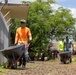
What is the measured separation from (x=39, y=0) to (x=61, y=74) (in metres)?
33.8

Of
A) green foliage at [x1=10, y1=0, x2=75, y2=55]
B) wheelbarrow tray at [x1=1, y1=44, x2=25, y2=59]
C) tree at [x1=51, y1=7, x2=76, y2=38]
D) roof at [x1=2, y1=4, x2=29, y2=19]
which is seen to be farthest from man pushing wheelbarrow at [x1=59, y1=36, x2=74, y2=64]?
tree at [x1=51, y1=7, x2=76, y2=38]

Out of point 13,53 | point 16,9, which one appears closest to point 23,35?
point 13,53

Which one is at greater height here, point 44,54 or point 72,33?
point 72,33

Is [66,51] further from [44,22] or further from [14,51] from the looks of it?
[44,22]

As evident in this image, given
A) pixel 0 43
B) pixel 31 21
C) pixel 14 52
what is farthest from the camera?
pixel 31 21

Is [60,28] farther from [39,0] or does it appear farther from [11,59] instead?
[11,59]

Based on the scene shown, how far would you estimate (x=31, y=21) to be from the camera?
135ft

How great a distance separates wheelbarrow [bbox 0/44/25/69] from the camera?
42.1 ft

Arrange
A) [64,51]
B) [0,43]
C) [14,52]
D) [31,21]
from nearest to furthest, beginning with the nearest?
1. [14,52]
2. [0,43]
3. [64,51]
4. [31,21]

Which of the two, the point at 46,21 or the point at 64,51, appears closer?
the point at 64,51

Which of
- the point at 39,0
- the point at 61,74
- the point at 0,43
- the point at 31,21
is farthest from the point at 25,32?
the point at 39,0

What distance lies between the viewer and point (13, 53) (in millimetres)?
13148

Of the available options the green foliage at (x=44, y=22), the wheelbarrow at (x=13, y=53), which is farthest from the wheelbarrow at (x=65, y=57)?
the green foliage at (x=44, y=22)

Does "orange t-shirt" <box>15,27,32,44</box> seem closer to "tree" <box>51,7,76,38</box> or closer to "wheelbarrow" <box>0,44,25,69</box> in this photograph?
"wheelbarrow" <box>0,44,25,69</box>
